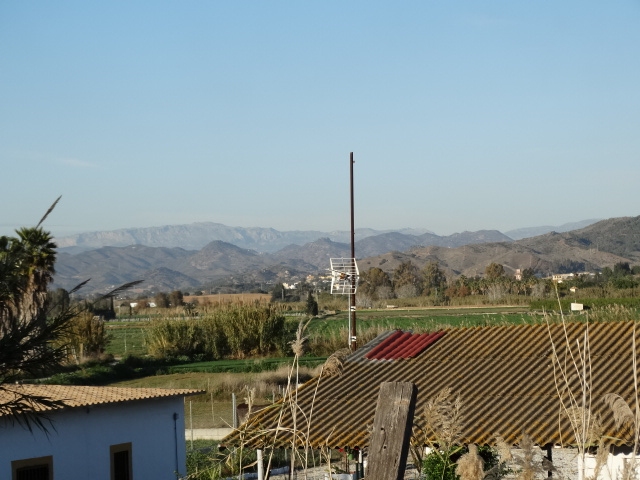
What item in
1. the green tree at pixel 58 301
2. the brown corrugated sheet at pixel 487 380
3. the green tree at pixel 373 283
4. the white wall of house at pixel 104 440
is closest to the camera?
the green tree at pixel 58 301

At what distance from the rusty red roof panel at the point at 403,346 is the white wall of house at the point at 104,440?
500 centimetres

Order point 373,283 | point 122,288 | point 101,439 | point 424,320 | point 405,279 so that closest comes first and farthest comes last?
point 122,288
point 101,439
point 424,320
point 373,283
point 405,279

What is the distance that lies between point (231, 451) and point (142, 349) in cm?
5642

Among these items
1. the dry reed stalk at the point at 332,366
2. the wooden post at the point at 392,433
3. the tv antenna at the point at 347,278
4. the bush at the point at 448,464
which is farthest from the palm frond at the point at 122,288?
the tv antenna at the point at 347,278

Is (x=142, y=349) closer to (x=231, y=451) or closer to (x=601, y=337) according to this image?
(x=601, y=337)

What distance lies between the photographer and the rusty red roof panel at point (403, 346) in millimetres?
18094

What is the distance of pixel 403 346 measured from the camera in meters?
18.8

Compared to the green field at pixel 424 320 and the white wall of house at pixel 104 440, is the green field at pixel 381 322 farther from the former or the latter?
the white wall of house at pixel 104 440

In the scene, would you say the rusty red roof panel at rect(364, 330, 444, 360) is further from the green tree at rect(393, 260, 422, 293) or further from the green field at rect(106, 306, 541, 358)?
the green tree at rect(393, 260, 422, 293)

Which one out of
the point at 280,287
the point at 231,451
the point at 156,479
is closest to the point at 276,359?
the point at 156,479

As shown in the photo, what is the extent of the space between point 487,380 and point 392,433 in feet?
42.4

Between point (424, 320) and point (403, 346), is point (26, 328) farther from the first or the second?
point (424, 320)

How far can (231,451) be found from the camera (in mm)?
3262

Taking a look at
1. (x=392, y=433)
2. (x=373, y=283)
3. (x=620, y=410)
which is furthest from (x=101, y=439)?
(x=373, y=283)
